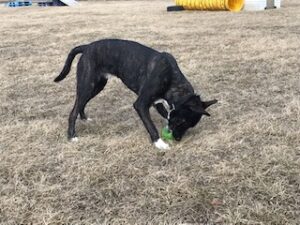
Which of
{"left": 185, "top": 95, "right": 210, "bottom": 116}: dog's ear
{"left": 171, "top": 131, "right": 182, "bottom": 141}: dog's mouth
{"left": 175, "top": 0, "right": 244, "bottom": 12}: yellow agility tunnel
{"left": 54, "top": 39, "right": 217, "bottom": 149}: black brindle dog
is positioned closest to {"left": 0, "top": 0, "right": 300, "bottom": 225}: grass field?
{"left": 171, "top": 131, "right": 182, "bottom": 141}: dog's mouth

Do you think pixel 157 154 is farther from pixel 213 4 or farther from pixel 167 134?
pixel 213 4

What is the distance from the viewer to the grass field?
12.4ft

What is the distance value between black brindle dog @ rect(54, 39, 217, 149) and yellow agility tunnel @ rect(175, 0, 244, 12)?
12984 millimetres

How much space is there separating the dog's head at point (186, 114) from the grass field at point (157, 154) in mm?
180

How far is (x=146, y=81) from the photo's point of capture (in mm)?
5094

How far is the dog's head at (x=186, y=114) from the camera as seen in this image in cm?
480

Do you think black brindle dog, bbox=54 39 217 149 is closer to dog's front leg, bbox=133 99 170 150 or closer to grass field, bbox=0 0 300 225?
dog's front leg, bbox=133 99 170 150

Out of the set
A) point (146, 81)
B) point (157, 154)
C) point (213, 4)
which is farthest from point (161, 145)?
point (213, 4)

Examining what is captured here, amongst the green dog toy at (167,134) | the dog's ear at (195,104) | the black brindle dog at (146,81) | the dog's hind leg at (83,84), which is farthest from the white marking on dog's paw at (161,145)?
the dog's hind leg at (83,84)

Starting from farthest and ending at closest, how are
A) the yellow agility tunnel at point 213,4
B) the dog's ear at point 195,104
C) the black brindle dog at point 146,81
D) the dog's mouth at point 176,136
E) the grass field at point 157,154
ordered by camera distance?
the yellow agility tunnel at point 213,4 → the dog's mouth at point 176,136 → the black brindle dog at point 146,81 → the dog's ear at point 195,104 → the grass field at point 157,154

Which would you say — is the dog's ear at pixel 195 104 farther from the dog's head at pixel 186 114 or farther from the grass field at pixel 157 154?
the grass field at pixel 157 154

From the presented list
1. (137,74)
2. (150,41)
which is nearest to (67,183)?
(137,74)

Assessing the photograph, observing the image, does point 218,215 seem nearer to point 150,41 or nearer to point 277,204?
point 277,204

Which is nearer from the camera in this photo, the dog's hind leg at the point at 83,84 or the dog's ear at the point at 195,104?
the dog's ear at the point at 195,104
